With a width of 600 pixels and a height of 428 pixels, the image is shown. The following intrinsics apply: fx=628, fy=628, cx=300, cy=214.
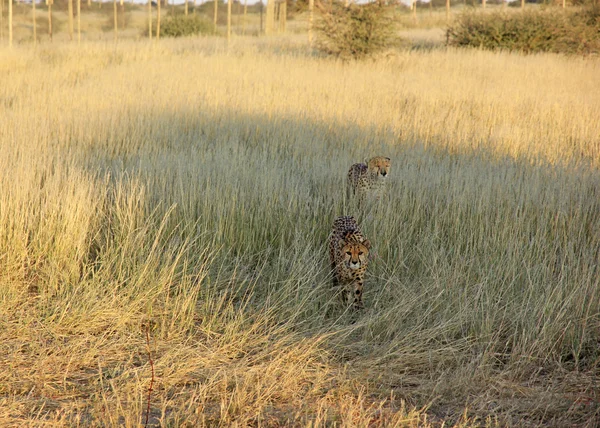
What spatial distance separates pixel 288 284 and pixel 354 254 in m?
0.35

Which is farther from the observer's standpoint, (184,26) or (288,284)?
(184,26)

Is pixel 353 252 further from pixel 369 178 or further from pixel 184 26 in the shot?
pixel 184 26

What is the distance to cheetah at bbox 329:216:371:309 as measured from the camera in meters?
3.01

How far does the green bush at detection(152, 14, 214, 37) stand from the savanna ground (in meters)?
25.0

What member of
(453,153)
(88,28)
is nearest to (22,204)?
(453,153)

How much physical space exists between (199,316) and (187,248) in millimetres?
473

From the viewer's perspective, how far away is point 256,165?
4535 millimetres

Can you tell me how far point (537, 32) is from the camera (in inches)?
639

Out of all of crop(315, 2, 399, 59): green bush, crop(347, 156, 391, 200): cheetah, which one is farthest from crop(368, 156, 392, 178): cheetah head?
crop(315, 2, 399, 59): green bush

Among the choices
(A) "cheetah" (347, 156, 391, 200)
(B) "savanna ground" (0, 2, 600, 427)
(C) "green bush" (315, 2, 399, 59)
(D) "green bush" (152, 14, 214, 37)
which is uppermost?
(D) "green bush" (152, 14, 214, 37)

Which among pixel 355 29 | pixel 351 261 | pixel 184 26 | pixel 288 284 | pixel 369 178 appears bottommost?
pixel 288 284

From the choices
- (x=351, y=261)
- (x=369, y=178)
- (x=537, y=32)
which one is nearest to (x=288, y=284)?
(x=351, y=261)

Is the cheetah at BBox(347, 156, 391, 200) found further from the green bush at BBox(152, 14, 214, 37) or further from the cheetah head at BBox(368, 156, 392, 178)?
the green bush at BBox(152, 14, 214, 37)

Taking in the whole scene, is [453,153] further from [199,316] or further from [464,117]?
[199,316]
